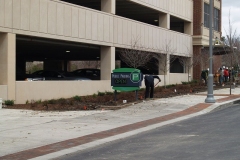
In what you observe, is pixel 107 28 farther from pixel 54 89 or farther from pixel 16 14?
pixel 16 14

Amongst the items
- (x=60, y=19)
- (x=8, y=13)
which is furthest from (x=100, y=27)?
(x=8, y=13)

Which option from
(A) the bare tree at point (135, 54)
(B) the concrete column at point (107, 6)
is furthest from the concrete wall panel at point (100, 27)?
(A) the bare tree at point (135, 54)

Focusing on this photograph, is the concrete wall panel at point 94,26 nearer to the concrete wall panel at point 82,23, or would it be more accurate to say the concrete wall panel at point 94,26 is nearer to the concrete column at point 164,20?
the concrete wall panel at point 82,23

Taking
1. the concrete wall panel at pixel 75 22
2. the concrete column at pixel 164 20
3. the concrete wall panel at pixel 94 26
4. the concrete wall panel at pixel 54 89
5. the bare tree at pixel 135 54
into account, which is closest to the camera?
the concrete wall panel at pixel 54 89

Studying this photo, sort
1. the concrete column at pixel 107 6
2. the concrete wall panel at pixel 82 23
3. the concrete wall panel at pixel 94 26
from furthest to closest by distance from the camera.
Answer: the concrete column at pixel 107 6 < the concrete wall panel at pixel 94 26 < the concrete wall panel at pixel 82 23

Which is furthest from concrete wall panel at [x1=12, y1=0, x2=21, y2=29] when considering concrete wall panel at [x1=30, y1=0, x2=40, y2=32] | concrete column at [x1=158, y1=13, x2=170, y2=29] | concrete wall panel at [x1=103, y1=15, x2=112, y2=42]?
concrete column at [x1=158, y1=13, x2=170, y2=29]

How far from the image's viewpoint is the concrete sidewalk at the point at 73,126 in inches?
405

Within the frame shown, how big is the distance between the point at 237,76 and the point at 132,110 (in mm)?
29103

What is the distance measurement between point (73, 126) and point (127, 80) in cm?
812

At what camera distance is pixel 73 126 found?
541 inches

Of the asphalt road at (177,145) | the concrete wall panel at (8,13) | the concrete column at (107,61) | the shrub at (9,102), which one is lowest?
the asphalt road at (177,145)

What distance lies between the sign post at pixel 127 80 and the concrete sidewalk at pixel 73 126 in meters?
1.03

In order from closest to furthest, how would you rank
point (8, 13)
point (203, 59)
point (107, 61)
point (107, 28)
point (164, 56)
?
point (8, 13) < point (107, 28) < point (107, 61) < point (164, 56) < point (203, 59)

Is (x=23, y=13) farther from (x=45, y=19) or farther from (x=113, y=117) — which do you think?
(x=113, y=117)
